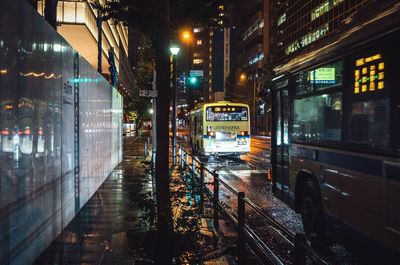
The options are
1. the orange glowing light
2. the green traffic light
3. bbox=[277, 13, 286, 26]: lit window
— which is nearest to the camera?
the orange glowing light

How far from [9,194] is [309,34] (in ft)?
236

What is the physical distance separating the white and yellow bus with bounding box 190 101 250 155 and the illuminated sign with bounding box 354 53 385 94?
774 inches

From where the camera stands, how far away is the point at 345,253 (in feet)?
22.7

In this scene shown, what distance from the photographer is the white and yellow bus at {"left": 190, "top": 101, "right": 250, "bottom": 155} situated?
2533 cm

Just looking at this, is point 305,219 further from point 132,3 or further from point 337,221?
point 132,3

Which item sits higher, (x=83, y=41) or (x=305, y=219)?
(x=83, y=41)

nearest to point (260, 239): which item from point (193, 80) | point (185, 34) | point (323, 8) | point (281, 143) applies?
point (281, 143)

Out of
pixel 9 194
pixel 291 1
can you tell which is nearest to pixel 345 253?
→ pixel 9 194

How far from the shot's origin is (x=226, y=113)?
25.9 m

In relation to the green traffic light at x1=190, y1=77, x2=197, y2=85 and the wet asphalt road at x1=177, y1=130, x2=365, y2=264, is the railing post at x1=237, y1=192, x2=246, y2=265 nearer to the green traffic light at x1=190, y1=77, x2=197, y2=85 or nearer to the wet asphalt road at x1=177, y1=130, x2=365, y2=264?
the wet asphalt road at x1=177, y1=130, x2=365, y2=264

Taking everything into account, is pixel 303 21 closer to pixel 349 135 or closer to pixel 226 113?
pixel 226 113

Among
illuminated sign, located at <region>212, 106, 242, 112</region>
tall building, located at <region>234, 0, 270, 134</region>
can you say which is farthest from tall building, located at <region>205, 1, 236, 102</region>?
illuminated sign, located at <region>212, 106, 242, 112</region>

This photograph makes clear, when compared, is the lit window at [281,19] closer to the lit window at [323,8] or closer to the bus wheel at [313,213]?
the lit window at [323,8]

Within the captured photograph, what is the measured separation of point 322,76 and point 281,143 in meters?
2.57
